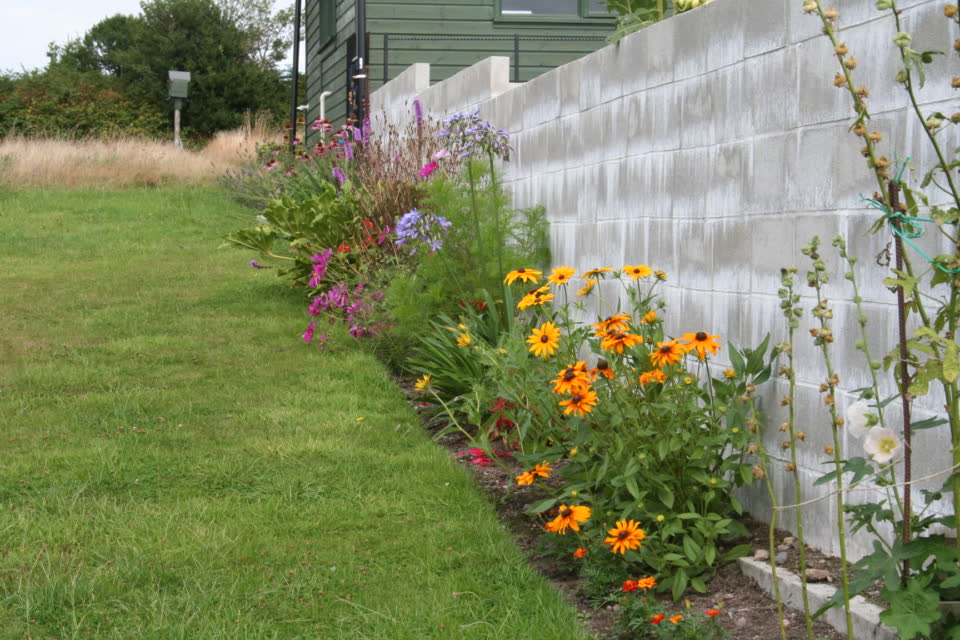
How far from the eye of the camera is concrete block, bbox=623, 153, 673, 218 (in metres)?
3.94

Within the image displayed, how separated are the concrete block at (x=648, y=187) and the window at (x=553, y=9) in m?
7.71

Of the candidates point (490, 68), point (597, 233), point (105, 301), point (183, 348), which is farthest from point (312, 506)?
point (105, 301)

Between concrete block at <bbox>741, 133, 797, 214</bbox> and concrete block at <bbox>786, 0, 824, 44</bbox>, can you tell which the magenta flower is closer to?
concrete block at <bbox>741, 133, 797, 214</bbox>

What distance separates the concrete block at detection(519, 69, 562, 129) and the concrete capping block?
9.69 feet

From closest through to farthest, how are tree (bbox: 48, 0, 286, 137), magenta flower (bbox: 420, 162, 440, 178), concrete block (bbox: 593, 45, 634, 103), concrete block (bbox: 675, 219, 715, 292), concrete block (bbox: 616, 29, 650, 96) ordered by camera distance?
concrete block (bbox: 675, 219, 715, 292) < concrete block (bbox: 616, 29, 650, 96) < concrete block (bbox: 593, 45, 634, 103) < magenta flower (bbox: 420, 162, 440, 178) < tree (bbox: 48, 0, 286, 137)

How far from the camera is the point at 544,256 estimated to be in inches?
215

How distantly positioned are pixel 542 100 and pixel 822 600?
351 cm

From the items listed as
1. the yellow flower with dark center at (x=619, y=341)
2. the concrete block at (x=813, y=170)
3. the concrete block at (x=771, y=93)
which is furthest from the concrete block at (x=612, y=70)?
the yellow flower with dark center at (x=619, y=341)

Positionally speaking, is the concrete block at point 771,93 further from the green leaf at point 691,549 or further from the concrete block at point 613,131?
the green leaf at point 691,549

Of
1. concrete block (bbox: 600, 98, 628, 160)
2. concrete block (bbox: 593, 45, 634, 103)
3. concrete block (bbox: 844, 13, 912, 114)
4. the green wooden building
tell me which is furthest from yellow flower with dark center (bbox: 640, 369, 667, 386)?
the green wooden building

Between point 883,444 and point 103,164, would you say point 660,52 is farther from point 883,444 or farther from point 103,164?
point 103,164

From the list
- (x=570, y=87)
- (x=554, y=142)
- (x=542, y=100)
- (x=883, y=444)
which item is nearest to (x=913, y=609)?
(x=883, y=444)

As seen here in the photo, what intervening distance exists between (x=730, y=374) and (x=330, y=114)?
1170cm

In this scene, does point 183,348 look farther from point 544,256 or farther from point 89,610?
point 89,610
